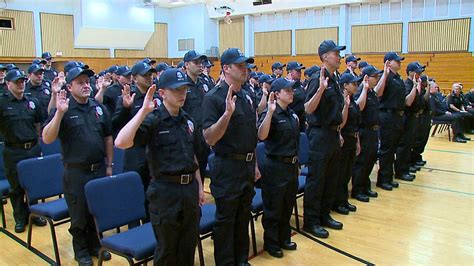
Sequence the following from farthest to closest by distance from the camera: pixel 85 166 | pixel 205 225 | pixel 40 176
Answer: pixel 40 176
pixel 85 166
pixel 205 225

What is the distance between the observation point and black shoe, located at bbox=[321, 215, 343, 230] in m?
4.19

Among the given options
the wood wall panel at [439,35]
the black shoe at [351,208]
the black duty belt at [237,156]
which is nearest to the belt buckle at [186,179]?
the black duty belt at [237,156]

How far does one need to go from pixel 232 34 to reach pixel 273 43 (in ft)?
7.40

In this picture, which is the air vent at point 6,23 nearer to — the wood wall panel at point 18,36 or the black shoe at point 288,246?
the wood wall panel at point 18,36

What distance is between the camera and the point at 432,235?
4035mm

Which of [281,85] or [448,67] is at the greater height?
[448,67]

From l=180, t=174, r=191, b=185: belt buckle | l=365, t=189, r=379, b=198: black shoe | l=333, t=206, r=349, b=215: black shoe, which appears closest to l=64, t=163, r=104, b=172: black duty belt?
l=180, t=174, r=191, b=185: belt buckle

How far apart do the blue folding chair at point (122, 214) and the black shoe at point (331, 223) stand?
2.00 metres

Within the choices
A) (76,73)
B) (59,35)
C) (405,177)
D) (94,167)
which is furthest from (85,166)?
(59,35)

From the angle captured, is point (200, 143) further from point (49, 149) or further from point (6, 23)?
point (6, 23)

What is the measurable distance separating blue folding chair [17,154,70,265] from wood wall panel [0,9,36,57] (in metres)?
13.1

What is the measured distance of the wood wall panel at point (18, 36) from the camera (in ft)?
47.8

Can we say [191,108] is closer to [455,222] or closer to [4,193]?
[4,193]

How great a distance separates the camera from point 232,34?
759 inches
